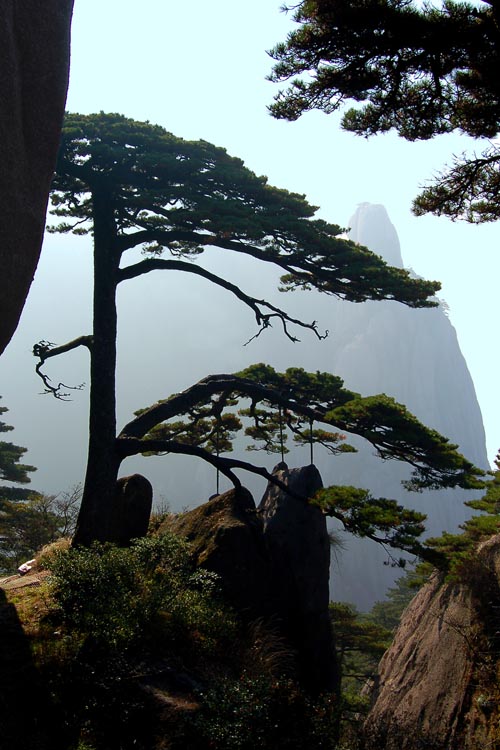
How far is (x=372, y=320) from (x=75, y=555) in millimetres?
129123

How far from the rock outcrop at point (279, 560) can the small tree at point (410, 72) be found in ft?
21.8

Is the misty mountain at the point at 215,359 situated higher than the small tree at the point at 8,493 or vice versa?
the misty mountain at the point at 215,359

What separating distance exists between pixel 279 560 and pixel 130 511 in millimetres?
3282

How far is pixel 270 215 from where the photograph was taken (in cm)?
1247

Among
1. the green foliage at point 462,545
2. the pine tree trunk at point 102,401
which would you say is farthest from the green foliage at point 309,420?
the green foliage at point 462,545

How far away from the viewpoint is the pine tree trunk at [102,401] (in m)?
11.6

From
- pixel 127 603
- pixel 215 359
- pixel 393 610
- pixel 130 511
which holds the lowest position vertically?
pixel 393 610

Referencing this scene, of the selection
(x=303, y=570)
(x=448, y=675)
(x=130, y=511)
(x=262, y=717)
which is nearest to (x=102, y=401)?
(x=130, y=511)

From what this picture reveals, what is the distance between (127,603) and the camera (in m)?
8.46

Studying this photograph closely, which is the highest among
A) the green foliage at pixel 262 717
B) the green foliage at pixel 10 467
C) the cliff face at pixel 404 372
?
the cliff face at pixel 404 372

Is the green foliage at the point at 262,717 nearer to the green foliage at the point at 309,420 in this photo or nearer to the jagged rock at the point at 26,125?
the green foliage at the point at 309,420

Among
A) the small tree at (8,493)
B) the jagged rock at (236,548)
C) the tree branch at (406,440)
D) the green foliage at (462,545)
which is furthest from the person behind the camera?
the small tree at (8,493)

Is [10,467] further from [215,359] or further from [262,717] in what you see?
[215,359]

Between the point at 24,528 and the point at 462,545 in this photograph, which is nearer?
the point at 462,545
